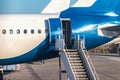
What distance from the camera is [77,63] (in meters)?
25.0

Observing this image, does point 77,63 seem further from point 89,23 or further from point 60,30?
point 89,23

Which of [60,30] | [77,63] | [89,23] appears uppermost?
[89,23]

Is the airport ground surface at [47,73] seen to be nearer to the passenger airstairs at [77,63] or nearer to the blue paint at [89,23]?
the blue paint at [89,23]

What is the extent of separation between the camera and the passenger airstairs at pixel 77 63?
24047 mm

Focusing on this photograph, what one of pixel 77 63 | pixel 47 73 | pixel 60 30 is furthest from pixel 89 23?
pixel 47 73

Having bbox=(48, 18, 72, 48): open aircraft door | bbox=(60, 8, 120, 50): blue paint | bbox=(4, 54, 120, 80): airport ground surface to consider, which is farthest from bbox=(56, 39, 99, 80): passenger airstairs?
bbox=(4, 54, 120, 80): airport ground surface

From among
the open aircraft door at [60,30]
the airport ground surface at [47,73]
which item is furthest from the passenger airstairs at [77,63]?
the airport ground surface at [47,73]

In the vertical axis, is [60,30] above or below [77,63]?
above

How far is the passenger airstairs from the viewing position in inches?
947

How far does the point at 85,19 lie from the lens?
2798 cm

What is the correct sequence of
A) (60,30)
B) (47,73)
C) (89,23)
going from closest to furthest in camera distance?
1. (60,30)
2. (89,23)
3. (47,73)

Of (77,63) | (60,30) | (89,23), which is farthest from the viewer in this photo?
(89,23)

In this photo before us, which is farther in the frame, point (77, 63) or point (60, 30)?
point (60, 30)

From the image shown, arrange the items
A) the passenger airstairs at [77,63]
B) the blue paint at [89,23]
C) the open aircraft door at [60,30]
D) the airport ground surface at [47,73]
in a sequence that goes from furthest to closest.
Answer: the airport ground surface at [47,73]
the blue paint at [89,23]
the open aircraft door at [60,30]
the passenger airstairs at [77,63]
